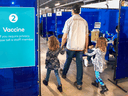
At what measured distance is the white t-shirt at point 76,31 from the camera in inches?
106

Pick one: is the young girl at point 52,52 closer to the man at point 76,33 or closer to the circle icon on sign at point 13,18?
the man at point 76,33

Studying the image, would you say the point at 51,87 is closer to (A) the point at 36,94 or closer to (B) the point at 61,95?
(B) the point at 61,95

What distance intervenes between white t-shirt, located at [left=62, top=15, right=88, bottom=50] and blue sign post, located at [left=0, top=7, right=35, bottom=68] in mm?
993

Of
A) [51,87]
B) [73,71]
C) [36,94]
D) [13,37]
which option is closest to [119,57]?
[73,71]

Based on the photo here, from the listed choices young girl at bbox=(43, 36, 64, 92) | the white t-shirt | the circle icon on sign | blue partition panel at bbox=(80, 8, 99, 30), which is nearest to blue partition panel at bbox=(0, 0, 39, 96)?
the circle icon on sign

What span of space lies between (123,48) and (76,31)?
1125mm

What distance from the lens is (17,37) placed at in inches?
72.2

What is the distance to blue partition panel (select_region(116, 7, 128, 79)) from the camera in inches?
116

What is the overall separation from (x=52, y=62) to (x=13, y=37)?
42.5 inches

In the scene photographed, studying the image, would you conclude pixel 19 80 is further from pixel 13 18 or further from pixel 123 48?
pixel 123 48

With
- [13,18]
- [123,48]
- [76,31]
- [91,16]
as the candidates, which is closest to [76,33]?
Answer: [76,31]

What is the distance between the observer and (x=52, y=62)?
273cm

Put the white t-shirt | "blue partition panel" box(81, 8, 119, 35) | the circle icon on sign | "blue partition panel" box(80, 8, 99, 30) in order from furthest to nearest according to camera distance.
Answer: "blue partition panel" box(80, 8, 99, 30), "blue partition panel" box(81, 8, 119, 35), the white t-shirt, the circle icon on sign

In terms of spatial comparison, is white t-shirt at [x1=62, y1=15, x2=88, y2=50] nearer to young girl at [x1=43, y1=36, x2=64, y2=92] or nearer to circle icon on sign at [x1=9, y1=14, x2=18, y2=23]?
young girl at [x1=43, y1=36, x2=64, y2=92]
